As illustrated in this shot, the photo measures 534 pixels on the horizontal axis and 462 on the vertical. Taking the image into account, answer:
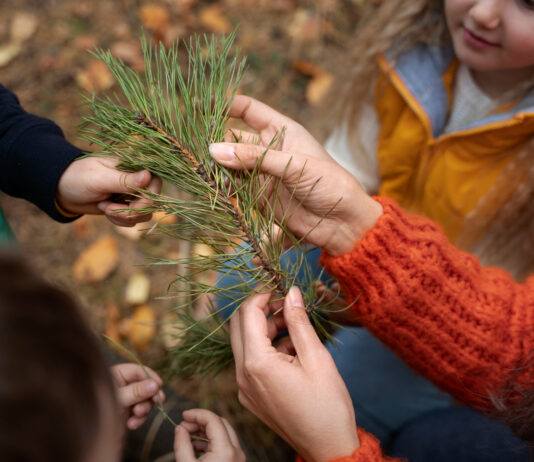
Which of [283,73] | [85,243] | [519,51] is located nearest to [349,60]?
[519,51]

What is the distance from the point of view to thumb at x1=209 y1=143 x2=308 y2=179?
0.55m

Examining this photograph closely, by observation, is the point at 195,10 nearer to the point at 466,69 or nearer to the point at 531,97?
the point at 466,69

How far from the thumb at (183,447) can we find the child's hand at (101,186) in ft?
1.05

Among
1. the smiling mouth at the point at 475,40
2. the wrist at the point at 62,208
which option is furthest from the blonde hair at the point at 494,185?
the wrist at the point at 62,208

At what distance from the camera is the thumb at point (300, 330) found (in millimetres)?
572

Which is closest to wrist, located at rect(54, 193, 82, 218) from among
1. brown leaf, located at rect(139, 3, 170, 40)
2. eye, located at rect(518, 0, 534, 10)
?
eye, located at rect(518, 0, 534, 10)

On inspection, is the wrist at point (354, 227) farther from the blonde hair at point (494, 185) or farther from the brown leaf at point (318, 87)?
the brown leaf at point (318, 87)

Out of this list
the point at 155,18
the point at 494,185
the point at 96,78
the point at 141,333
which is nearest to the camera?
the point at 494,185

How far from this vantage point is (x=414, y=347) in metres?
0.73

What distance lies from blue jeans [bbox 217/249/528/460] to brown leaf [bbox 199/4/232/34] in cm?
113

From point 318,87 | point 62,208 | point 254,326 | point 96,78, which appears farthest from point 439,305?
point 96,78

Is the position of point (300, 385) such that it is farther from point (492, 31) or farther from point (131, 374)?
point (492, 31)

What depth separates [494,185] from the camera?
3.12 ft

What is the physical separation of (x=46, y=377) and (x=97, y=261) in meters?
1.10
